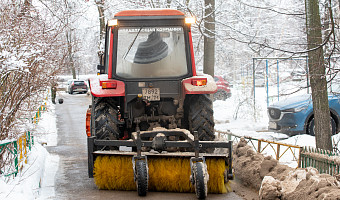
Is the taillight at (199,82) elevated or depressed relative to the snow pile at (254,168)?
elevated

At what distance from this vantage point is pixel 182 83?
752cm

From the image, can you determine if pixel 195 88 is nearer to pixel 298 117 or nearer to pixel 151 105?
pixel 151 105

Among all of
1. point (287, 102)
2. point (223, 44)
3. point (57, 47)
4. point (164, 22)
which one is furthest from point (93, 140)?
point (223, 44)

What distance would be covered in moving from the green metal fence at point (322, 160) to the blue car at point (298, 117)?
5.03m

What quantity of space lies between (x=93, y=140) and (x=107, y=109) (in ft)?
2.48

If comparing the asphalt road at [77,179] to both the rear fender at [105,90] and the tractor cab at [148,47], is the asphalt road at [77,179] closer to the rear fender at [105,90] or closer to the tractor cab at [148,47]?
the rear fender at [105,90]

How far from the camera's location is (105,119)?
7.26 meters

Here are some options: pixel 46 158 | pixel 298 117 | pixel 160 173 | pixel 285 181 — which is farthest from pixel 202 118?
pixel 298 117

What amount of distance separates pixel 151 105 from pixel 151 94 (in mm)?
433

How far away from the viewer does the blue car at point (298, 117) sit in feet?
39.8

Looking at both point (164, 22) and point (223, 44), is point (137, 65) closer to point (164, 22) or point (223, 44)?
point (164, 22)

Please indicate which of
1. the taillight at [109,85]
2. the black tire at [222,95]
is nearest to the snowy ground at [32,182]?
the taillight at [109,85]

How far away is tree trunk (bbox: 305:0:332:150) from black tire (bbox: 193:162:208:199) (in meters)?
3.13

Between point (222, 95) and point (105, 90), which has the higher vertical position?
point (105, 90)
